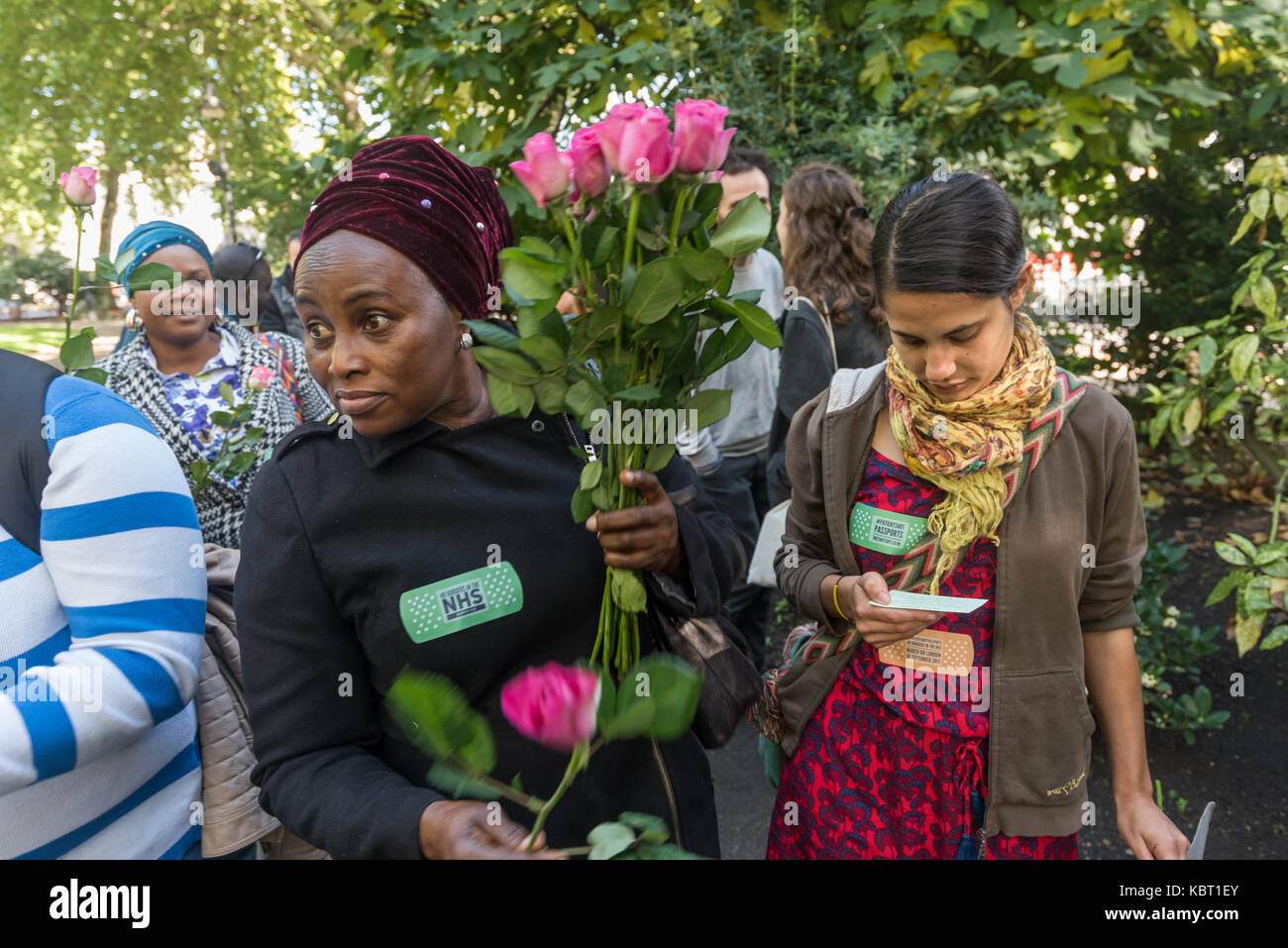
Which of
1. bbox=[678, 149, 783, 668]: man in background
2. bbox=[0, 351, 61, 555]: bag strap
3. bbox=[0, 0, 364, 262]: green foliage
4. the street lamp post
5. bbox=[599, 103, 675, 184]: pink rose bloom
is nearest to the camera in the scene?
bbox=[599, 103, 675, 184]: pink rose bloom

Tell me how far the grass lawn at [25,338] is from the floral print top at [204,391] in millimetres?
921

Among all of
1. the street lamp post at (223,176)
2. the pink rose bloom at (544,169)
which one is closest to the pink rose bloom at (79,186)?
the pink rose bloom at (544,169)

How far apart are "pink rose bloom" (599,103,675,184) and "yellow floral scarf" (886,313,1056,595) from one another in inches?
34.5

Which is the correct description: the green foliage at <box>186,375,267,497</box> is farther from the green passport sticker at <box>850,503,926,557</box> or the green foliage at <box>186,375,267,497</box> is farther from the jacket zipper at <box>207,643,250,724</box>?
the green passport sticker at <box>850,503,926,557</box>

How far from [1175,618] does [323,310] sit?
410 cm

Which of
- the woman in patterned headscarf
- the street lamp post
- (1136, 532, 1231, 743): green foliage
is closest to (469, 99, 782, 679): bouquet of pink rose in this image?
the woman in patterned headscarf

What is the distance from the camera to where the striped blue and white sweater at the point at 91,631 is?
1309mm

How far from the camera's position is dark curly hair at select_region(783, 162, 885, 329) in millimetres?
A: 3486

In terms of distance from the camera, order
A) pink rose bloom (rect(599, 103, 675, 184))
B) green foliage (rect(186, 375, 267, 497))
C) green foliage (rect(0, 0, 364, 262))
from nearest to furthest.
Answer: pink rose bloom (rect(599, 103, 675, 184)) → green foliage (rect(186, 375, 267, 497)) → green foliage (rect(0, 0, 364, 262))

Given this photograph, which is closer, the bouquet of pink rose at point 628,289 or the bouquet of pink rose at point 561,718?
the bouquet of pink rose at point 561,718

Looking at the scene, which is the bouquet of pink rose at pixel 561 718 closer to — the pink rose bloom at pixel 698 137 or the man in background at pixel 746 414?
the pink rose bloom at pixel 698 137

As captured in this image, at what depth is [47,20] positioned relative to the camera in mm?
13281
